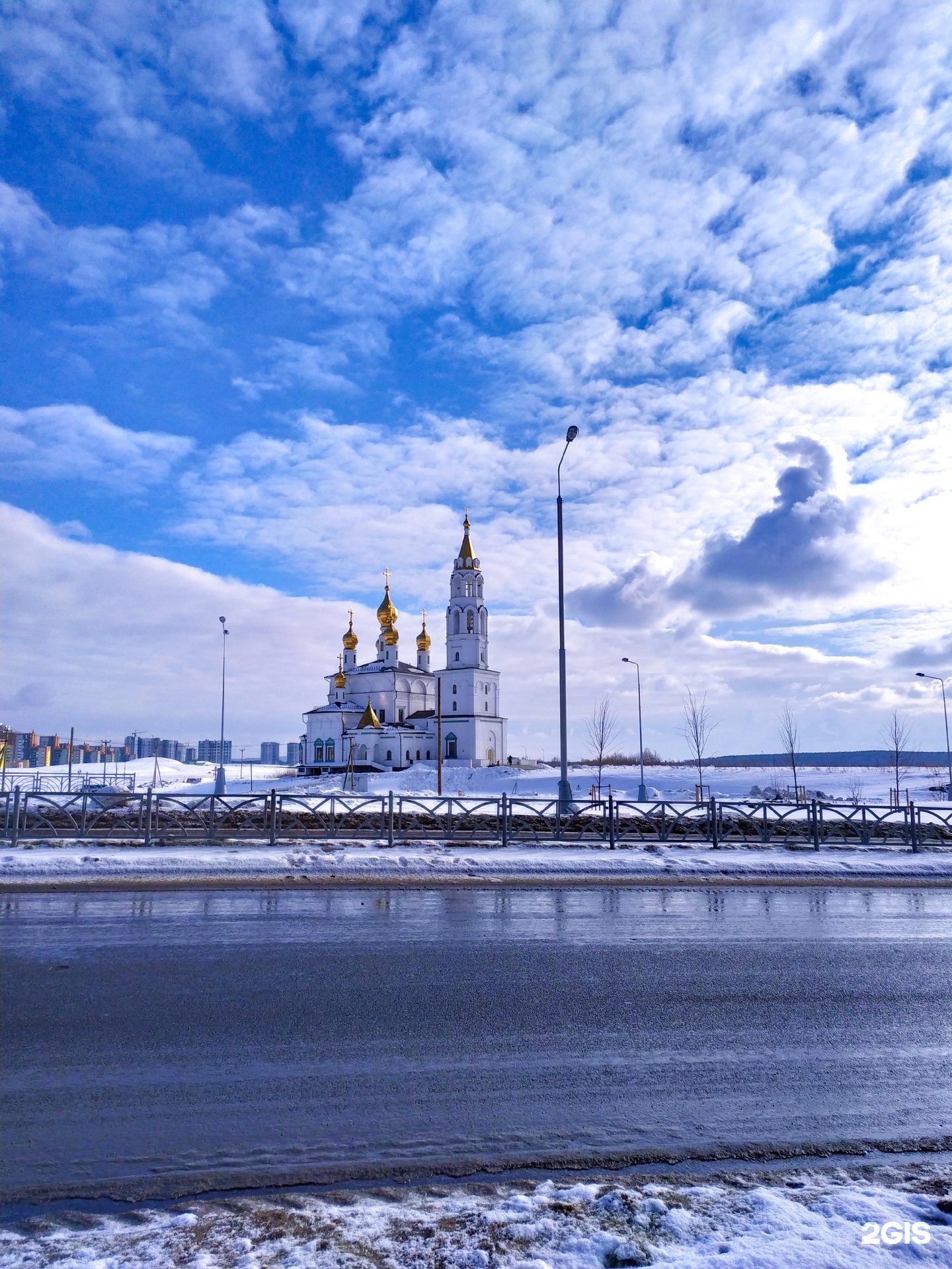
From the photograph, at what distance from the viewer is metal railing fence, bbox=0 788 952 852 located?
59.6 ft

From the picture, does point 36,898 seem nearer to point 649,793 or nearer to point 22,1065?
point 22,1065

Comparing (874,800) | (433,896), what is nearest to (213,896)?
(433,896)

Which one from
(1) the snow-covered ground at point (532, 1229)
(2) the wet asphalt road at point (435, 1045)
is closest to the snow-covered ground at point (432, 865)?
(2) the wet asphalt road at point (435, 1045)

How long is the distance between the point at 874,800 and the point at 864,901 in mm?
36098

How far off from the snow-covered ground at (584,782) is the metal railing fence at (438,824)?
1000 inches

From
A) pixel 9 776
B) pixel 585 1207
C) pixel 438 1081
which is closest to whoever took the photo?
pixel 585 1207

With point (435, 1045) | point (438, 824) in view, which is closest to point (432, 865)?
point (438, 824)

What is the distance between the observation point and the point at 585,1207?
3.72 metres

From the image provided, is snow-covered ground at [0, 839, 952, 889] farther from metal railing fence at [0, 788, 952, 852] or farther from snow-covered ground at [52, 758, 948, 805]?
snow-covered ground at [52, 758, 948, 805]

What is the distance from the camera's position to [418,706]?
8850cm

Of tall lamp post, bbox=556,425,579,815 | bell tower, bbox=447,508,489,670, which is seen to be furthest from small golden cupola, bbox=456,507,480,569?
tall lamp post, bbox=556,425,579,815

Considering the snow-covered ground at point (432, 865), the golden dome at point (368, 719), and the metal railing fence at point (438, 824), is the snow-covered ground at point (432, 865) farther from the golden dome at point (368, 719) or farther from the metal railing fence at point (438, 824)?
the golden dome at point (368, 719)

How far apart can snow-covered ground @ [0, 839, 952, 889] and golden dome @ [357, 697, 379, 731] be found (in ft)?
206

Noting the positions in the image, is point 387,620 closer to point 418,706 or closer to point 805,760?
point 418,706
